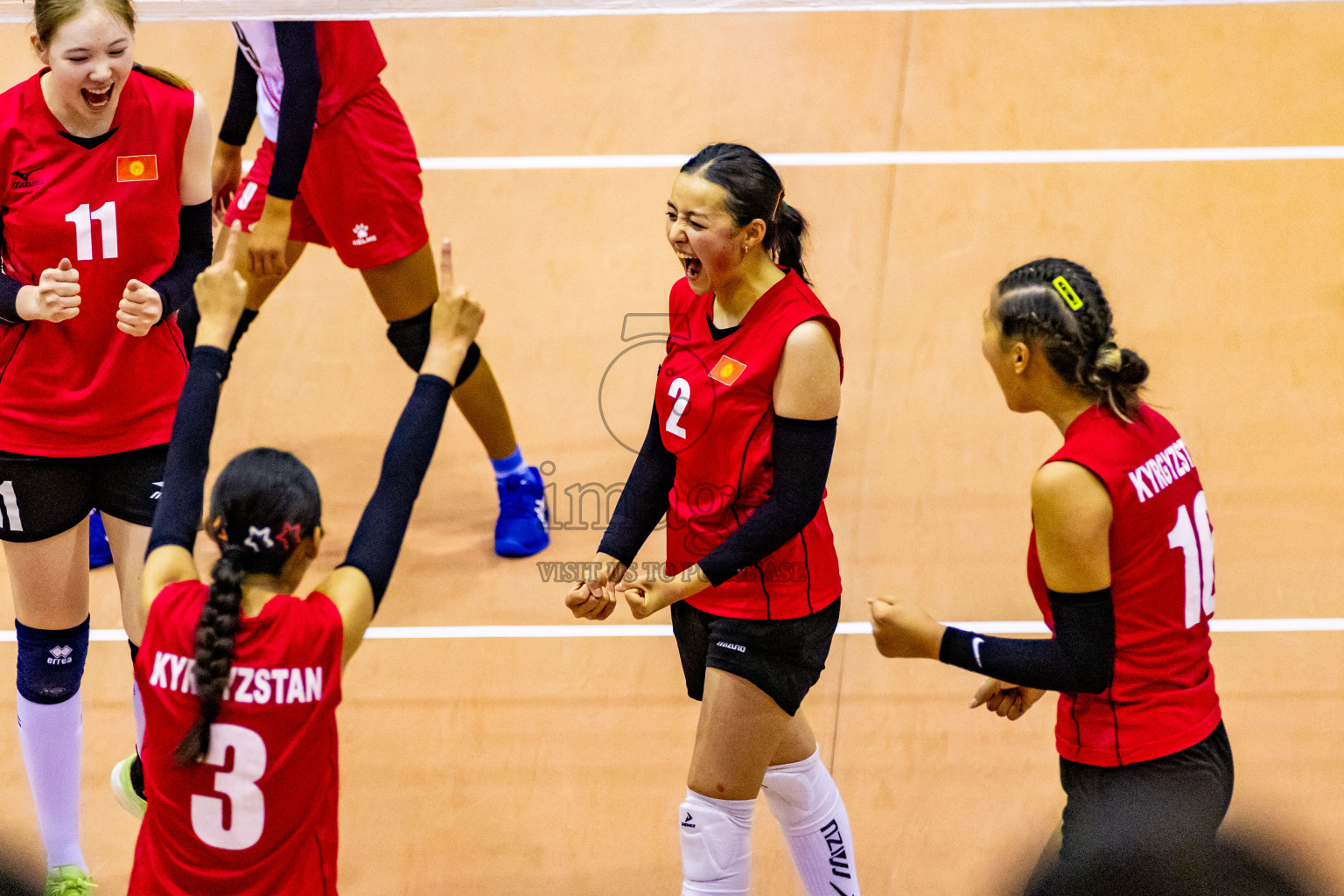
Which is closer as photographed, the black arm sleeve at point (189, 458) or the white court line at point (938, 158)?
the black arm sleeve at point (189, 458)

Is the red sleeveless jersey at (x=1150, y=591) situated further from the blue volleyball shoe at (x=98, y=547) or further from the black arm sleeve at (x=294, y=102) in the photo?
the blue volleyball shoe at (x=98, y=547)

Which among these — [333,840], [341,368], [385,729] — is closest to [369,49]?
[341,368]

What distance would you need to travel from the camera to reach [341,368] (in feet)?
19.3

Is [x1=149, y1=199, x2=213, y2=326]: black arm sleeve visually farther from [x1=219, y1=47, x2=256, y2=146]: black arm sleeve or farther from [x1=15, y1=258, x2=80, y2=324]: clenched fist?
[x1=219, y1=47, x2=256, y2=146]: black arm sleeve

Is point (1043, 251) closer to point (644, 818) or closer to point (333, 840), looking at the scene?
point (644, 818)

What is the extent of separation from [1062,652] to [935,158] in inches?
172

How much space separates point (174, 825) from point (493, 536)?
2771 mm

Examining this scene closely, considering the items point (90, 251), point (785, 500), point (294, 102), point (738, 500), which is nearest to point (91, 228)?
point (90, 251)

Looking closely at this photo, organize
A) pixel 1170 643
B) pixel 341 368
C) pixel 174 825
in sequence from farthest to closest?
pixel 341 368 < pixel 1170 643 < pixel 174 825

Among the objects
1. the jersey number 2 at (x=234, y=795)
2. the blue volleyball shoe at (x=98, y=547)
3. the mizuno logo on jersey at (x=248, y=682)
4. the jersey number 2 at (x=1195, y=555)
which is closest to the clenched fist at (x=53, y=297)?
the mizuno logo on jersey at (x=248, y=682)

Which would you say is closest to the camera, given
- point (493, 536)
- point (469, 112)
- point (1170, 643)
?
point (1170, 643)

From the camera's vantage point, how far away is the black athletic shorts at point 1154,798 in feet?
8.92

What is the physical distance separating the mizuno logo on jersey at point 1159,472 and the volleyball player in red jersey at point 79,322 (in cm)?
216

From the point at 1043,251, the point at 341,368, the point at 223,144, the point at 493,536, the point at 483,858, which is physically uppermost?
the point at 223,144
